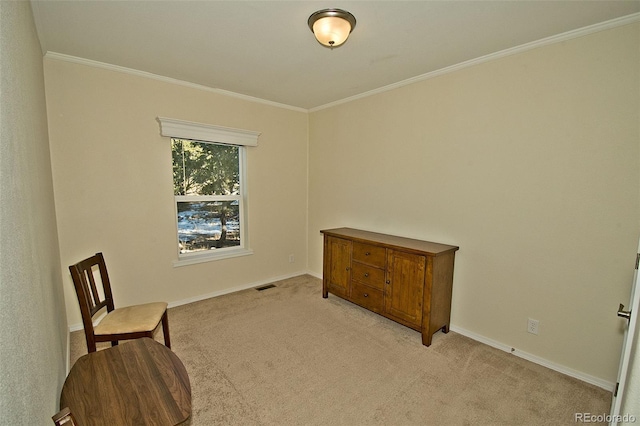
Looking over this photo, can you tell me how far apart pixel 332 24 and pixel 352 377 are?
2.43m

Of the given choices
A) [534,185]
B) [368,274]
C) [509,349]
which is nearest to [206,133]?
[368,274]

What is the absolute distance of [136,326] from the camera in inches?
77.2

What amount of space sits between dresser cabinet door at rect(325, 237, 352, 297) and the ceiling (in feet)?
5.84

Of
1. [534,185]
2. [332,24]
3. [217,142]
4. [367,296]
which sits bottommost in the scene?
[367,296]

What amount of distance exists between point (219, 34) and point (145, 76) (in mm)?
1272

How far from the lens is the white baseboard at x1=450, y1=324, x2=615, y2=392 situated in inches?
79.5

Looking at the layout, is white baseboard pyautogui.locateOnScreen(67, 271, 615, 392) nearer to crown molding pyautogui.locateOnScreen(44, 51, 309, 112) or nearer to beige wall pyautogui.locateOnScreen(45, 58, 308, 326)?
beige wall pyautogui.locateOnScreen(45, 58, 308, 326)

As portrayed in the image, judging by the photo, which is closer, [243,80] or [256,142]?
[243,80]

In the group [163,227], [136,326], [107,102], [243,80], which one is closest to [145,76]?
[107,102]

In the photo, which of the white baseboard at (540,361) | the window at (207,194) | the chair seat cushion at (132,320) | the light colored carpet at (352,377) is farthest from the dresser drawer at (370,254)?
the chair seat cushion at (132,320)

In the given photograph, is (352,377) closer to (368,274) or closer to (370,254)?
(368,274)

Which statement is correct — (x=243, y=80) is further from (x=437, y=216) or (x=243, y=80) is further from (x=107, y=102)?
(x=437, y=216)

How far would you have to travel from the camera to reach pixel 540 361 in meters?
2.27

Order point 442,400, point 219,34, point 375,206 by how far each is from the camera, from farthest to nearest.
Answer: point 375,206, point 219,34, point 442,400
